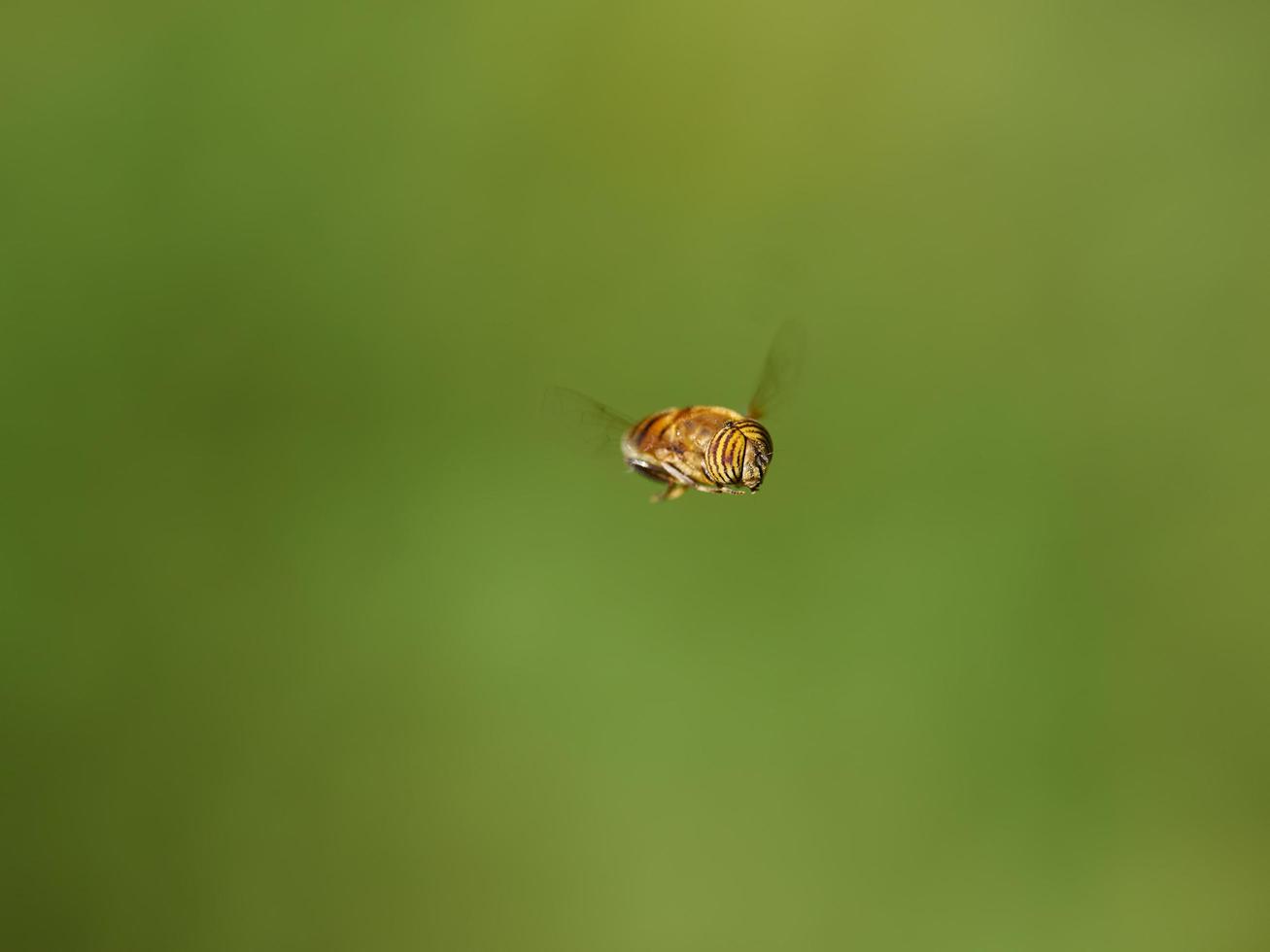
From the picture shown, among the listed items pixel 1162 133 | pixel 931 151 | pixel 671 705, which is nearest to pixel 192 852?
pixel 671 705

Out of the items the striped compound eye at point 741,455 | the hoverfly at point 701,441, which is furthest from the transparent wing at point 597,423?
the striped compound eye at point 741,455

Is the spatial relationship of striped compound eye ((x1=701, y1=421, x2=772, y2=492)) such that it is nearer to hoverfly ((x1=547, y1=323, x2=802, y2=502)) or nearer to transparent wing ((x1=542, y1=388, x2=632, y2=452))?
hoverfly ((x1=547, y1=323, x2=802, y2=502))

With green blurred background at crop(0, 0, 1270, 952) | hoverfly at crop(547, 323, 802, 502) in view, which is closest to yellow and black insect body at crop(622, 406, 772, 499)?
hoverfly at crop(547, 323, 802, 502)

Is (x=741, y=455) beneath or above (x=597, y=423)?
beneath

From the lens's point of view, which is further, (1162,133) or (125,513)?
(1162,133)

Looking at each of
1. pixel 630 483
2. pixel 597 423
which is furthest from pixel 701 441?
pixel 630 483

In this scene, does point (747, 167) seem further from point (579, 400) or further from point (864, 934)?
point (864, 934)

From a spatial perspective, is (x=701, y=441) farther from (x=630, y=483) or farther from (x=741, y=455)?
(x=630, y=483)
